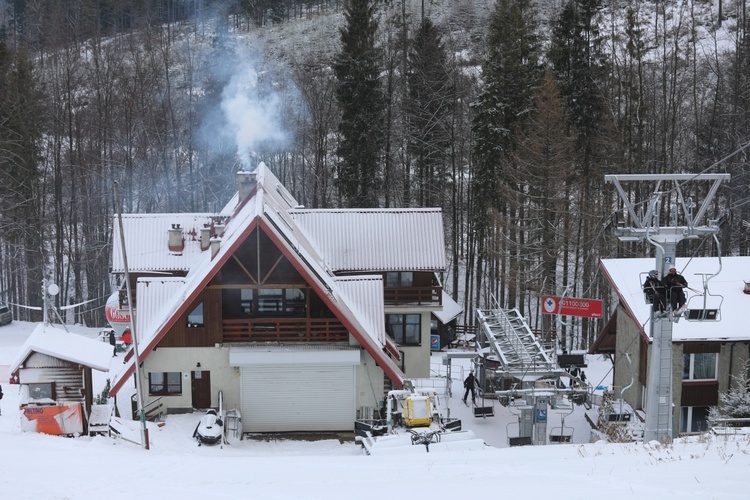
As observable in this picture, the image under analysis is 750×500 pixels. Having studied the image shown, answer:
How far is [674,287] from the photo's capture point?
16.2m

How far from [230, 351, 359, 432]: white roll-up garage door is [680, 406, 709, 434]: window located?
35.0 ft

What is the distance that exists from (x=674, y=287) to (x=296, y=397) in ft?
39.2

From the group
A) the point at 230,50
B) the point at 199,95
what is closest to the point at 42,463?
the point at 199,95

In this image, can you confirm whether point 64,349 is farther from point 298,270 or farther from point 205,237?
point 205,237

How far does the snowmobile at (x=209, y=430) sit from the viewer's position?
20.8 meters

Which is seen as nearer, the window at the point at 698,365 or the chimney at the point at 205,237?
the window at the point at 698,365

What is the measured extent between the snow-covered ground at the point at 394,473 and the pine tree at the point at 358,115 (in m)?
25.1

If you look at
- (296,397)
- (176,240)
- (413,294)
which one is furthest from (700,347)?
(176,240)

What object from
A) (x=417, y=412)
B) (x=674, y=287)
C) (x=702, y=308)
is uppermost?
(x=674, y=287)

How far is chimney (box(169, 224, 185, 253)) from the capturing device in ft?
97.2

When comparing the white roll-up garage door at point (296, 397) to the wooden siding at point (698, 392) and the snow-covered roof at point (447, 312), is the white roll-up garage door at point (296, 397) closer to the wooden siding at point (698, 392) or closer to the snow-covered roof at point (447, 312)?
the wooden siding at point (698, 392)

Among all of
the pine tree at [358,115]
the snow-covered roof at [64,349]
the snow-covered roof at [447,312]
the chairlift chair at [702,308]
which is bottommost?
the snow-covered roof at [447,312]

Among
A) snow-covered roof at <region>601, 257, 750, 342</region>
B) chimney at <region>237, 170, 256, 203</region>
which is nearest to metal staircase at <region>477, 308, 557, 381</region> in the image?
snow-covered roof at <region>601, 257, 750, 342</region>

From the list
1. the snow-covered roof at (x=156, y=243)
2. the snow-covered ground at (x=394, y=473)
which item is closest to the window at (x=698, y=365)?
the snow-covered ground at (x=394, y=473)
